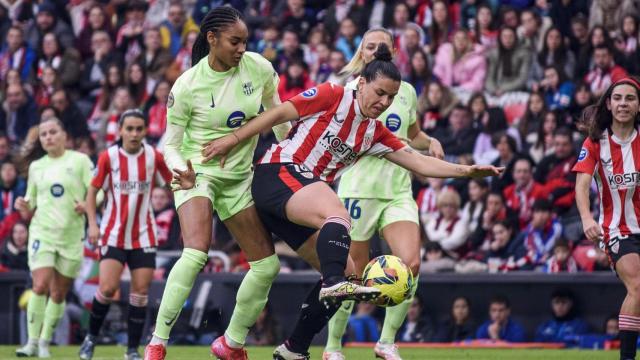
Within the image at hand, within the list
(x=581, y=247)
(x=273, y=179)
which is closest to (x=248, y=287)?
(x=273, y=179)

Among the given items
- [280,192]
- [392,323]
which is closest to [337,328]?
[392,323]

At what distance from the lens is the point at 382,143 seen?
9.07m

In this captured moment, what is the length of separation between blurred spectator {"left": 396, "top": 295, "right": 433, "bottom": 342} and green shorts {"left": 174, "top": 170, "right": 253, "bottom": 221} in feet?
19.6

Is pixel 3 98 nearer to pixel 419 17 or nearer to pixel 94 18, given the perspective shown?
pixel 94 18

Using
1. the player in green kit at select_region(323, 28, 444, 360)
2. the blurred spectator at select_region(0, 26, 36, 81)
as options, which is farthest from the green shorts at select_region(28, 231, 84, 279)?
the blurred spectator at select_region(0, 26, 36, 81)

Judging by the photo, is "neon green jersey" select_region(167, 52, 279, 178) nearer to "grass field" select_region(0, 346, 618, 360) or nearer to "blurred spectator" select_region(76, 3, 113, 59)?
"grass field" select_region(0, 346, 618, 360)

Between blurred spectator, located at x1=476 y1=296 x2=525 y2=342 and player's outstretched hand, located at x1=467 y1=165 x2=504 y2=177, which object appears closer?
player's outstretched hand, located at x1=467 y1=165 x2=504 y2=177

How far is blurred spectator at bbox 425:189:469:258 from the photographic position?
50.7 feet

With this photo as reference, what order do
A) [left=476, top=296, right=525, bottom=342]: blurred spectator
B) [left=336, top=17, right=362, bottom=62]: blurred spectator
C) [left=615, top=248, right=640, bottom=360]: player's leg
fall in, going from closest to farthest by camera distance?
[left=615, top=248, right=640, bottom=360]: player's leg
[left=476, top=296, right=525, bottom=342]: blurred spectator
[left=336, top=17, right=362, bottom=62]: blurred spectator

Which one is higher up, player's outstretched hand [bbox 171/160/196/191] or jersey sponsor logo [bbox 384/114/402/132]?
jersey sponsor logo [bbox 384/114/402/132]

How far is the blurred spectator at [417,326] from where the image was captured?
1475 cm

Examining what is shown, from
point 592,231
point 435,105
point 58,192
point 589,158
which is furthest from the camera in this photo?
point 435,105

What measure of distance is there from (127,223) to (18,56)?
967cm

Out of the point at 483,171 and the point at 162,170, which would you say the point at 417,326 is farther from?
the point at 483,171
